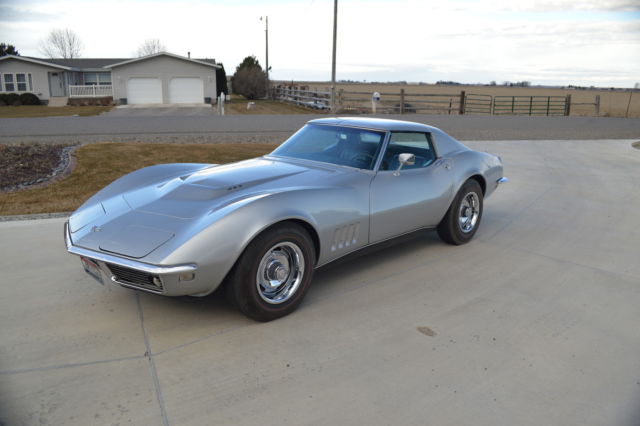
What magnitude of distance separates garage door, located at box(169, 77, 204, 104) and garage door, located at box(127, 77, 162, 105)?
3.06 feet

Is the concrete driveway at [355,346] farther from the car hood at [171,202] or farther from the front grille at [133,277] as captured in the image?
the car hood at [171,202]

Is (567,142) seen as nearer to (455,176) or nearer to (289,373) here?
(455,176)

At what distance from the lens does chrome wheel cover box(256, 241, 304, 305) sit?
3561 millimetres

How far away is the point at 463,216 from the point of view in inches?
218

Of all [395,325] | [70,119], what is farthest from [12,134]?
[395,325]

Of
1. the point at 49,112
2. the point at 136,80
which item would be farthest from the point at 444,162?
the point at 136,80

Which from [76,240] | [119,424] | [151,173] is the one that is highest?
[151,173]

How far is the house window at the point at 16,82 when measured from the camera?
40022 millimetres

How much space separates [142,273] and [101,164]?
22.0 ft

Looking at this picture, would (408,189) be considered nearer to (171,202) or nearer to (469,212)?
(469,212)

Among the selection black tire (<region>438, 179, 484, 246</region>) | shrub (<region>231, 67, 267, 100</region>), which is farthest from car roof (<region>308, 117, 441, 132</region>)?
shrub (<region>231, 67, 267, 100</region>)

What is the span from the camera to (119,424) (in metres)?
2.59

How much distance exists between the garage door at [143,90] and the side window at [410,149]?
35.8 meters

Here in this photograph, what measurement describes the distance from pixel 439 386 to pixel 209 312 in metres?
1.69
